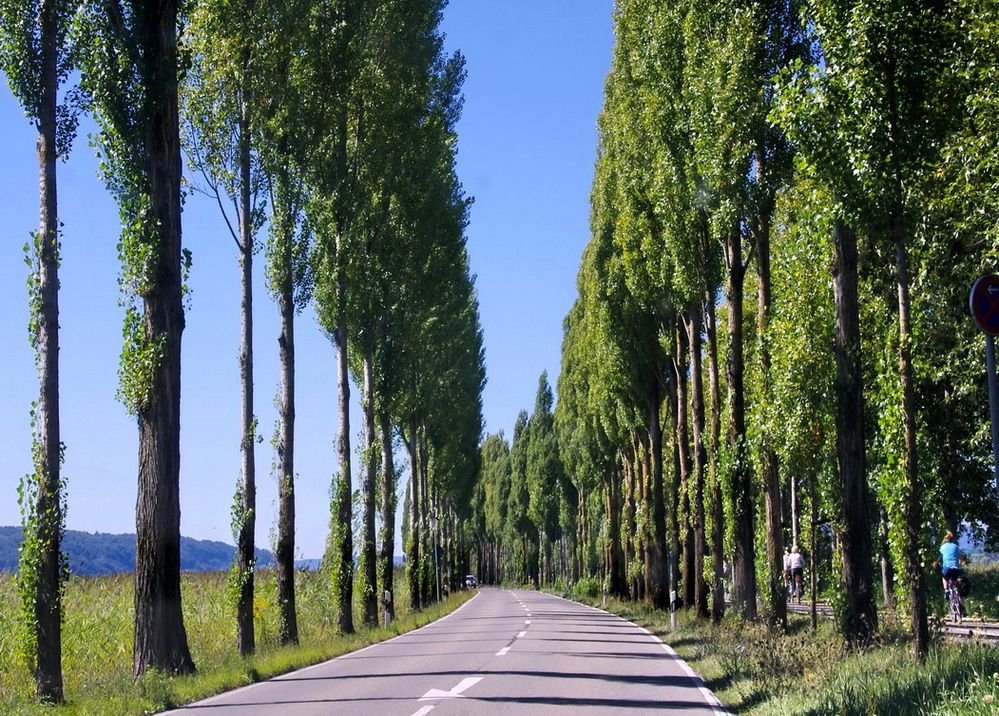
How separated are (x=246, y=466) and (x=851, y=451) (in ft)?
37.3

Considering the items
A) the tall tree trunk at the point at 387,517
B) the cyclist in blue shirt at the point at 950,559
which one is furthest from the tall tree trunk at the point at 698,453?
the tall tree trunk at the point at 387,517

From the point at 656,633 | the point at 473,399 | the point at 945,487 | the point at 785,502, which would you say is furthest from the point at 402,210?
the point at 473,399

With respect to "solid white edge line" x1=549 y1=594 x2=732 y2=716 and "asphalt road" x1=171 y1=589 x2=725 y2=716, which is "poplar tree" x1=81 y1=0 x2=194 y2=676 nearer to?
"asphalt road" x1=171 y1=589 x2=725 y2=716

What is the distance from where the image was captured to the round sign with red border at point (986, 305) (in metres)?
8.08

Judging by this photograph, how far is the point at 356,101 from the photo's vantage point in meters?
30.0

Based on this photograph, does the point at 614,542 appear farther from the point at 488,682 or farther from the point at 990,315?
A: the point at 990,315

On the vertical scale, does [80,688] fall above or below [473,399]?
below

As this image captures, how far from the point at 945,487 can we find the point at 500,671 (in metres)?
16.4

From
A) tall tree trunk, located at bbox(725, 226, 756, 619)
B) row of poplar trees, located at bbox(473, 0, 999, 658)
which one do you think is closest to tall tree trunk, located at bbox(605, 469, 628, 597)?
row of poplar trees, located at bbox(473, 0, 999, 658)

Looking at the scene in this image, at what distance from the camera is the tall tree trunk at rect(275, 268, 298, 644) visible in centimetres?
2273

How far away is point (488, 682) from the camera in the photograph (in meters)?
13.7

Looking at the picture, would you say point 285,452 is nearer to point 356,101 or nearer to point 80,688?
point 80,688

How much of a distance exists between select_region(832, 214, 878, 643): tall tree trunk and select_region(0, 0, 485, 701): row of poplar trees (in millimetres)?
9962

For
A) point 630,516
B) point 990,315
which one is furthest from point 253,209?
point 630,516
